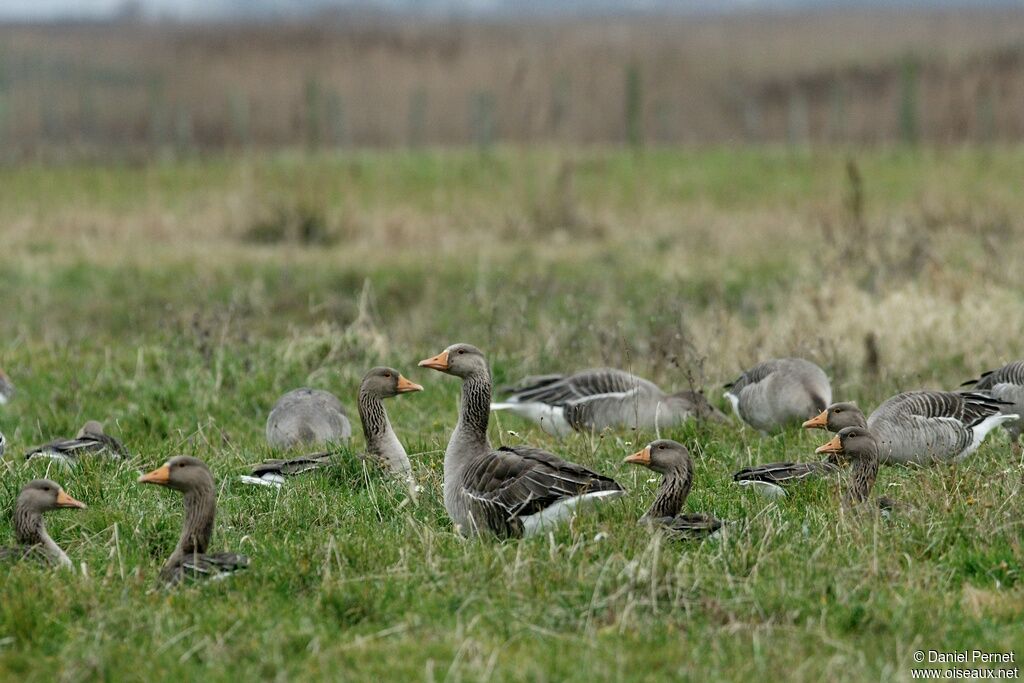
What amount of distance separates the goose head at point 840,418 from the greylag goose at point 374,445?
2539 mm

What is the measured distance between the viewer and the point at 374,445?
328 inches

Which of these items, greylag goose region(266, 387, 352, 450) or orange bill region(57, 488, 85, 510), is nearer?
orange bill region(57, 488, 85, 510)

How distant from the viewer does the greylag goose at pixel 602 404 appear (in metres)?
10.0

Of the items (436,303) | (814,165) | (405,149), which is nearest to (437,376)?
(436,303)

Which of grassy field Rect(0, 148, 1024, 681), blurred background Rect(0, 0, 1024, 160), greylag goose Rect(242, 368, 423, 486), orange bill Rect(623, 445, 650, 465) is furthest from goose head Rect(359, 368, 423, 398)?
blurred background Rect(0, 0, 1024, 160)

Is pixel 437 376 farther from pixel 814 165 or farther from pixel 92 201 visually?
pixel 814 165

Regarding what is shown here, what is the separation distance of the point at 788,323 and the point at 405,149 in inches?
752

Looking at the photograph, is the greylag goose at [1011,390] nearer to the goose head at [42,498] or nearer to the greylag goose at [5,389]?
the goose head at [42,498]

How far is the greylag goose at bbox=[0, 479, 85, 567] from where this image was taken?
6539mm

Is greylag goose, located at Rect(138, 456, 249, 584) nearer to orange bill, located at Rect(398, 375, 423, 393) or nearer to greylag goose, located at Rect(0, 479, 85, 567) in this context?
greylag goose, located at Rect(0, 479, 85, 567)

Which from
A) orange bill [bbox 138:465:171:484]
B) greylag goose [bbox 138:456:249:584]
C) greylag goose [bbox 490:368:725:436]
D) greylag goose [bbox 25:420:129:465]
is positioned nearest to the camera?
greylag goose [bbox 138:456:249:584]

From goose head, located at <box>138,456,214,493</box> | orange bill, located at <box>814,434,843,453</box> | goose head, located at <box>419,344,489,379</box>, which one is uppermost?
goose head, located at <box>419,344,489,379</box>

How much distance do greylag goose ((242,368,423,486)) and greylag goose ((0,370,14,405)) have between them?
147 inches

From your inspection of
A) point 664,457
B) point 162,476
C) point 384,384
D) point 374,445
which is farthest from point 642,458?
point 162,476
